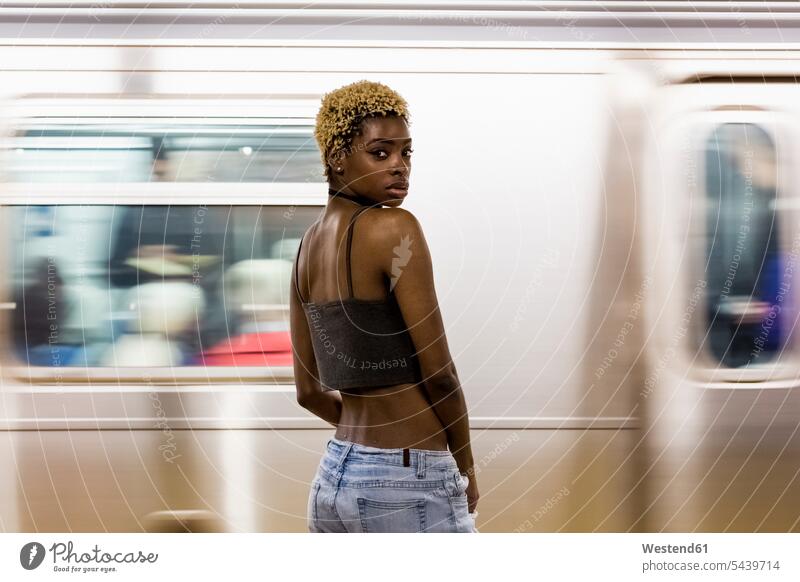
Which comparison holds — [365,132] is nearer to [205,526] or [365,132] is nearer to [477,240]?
[477,240]

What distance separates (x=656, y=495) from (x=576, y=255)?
900 mm

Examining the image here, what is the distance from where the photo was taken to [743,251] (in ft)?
9.43

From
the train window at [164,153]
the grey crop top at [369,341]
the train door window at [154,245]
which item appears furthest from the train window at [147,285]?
the grey crop top at [369,341]

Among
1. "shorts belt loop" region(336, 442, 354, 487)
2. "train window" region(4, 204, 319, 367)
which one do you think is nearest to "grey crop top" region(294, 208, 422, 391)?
"shorts belt loop" region(336, 442, 354, 487)

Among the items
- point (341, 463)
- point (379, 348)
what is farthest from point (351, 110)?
point (341, 463)

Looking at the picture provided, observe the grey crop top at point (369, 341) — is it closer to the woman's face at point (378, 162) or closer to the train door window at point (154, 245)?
the woman's face at point (378, 162)

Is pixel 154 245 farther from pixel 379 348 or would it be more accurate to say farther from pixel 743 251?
pixel 743 251

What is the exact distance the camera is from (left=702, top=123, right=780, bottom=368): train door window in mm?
2873

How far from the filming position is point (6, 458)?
288 centimetres

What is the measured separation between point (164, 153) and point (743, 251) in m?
2.04

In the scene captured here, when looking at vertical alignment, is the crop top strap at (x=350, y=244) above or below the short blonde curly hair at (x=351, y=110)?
below

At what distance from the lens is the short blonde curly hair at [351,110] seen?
6.53ft

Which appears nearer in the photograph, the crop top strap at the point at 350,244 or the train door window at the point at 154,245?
the crop top strap at the point at 350,244

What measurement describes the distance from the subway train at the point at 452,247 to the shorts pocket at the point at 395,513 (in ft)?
3.16
